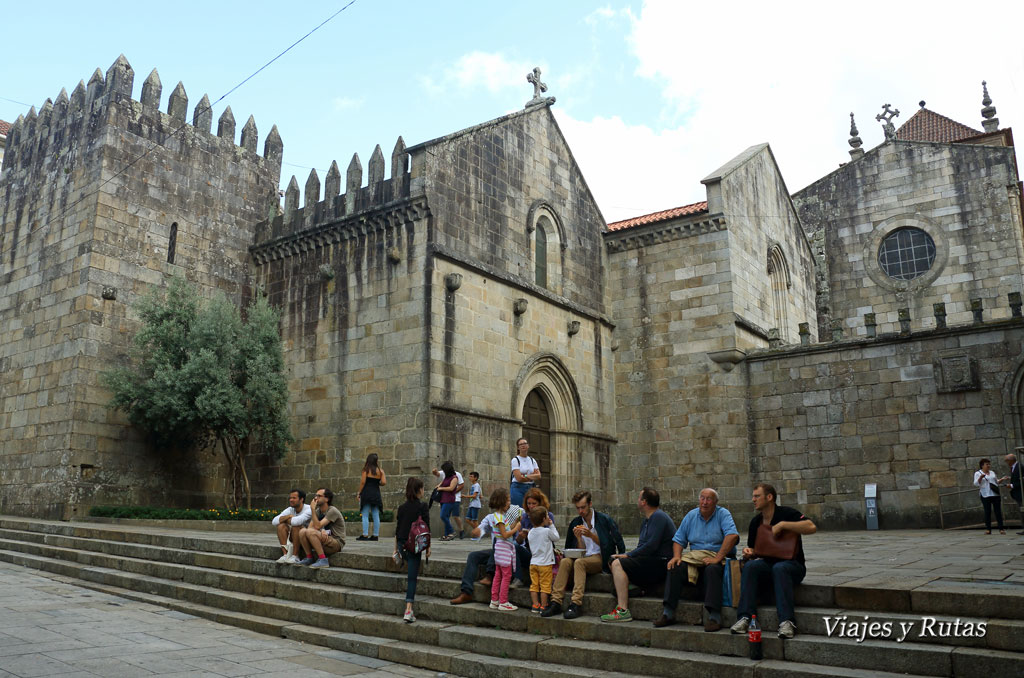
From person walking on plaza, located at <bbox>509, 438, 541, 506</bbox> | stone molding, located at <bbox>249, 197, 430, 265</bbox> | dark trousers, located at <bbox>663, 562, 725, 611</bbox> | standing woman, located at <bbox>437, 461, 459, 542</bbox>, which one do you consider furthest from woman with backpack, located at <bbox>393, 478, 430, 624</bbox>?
stone molding, located at <bbox>249, 197, 430, 265</bbox>

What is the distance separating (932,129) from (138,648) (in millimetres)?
35023

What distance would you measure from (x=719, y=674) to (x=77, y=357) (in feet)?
54.5

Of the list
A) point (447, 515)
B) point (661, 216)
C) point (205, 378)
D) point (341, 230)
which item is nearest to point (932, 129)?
point (661, 216)

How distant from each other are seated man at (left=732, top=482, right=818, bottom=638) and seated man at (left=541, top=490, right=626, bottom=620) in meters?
1.65

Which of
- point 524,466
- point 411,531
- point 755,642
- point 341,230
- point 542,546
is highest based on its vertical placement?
point 341,230

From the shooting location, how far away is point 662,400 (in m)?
21.9

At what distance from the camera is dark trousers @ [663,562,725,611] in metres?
7.55

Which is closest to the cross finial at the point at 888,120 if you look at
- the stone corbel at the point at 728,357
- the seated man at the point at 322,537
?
the stone corbel at the point at 728,357

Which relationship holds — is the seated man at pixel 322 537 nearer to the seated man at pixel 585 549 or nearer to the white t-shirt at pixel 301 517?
the white t-shirt at pixel 301 517

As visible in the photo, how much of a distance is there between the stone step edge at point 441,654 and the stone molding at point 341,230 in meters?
9.70

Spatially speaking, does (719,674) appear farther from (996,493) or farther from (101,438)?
(101,438)

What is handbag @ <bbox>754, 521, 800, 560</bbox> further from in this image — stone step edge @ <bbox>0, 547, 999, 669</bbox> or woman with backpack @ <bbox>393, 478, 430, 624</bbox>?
woman with backpack @ <bbox>393, 478, 430, 624</bbox>

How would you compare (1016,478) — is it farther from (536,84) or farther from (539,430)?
(536,84)

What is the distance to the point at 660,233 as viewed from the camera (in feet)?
74.7
